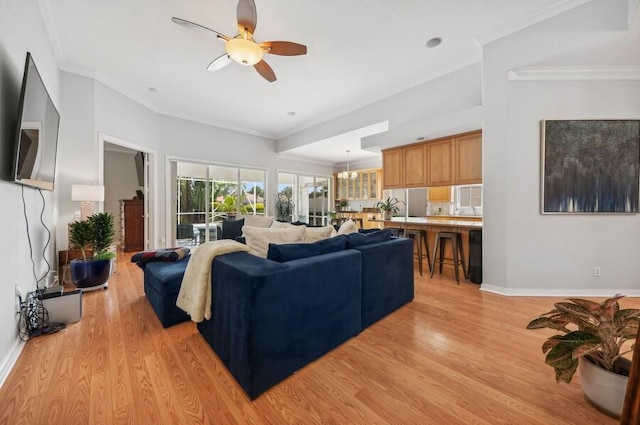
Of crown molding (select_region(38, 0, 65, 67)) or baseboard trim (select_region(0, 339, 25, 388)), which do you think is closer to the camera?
baseboard trim (select_region(0, 339, 25, 388))

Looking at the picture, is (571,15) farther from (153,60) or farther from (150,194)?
(150,194)

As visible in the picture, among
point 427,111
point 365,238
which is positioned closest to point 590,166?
point 427,111

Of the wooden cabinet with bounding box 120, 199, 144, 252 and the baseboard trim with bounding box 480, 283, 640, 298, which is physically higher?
the wooden cabinet with bounding box 120, 199, 144, 252

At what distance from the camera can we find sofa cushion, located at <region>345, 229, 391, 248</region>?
93.4 inches

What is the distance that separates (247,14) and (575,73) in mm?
3797

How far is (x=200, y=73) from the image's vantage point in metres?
3.90

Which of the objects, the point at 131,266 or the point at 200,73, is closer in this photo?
the point at 200,73

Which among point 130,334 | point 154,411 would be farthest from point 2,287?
point 154,411

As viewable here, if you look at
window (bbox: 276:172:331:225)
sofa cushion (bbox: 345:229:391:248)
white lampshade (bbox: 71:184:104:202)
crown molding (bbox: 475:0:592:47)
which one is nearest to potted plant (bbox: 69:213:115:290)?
white lampshade (bbox: 71:184:104:202)

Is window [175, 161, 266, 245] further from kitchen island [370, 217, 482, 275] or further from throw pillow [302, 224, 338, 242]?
throw pillow [302, 224, 338, 242]

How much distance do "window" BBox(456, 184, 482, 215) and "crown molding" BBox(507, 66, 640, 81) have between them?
283cm

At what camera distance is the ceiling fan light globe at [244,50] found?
2322mm

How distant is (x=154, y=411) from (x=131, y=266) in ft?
13.3

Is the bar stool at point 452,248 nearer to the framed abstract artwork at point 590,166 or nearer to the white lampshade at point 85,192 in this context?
the framed abstract artwork at point 590,166
